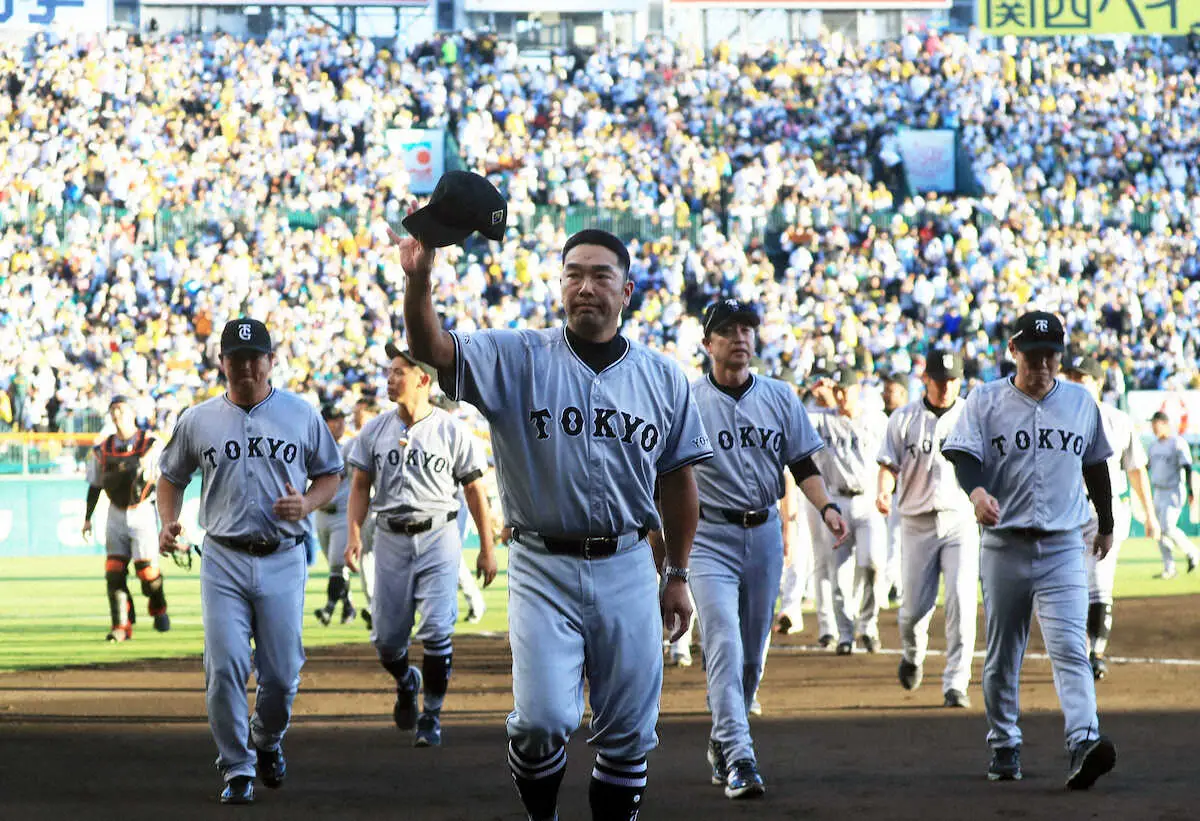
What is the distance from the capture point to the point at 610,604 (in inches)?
225

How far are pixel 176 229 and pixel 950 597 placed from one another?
Answer: 26018mm

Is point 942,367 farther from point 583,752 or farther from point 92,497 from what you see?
point 92,497

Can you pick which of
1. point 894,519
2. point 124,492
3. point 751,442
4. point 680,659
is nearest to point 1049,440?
point 751,442

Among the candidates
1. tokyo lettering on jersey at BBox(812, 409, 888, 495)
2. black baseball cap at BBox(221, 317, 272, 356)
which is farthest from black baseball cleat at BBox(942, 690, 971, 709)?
black baseball cap at BBox(221, 317, 272, 356)

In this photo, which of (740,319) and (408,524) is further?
(408,524)

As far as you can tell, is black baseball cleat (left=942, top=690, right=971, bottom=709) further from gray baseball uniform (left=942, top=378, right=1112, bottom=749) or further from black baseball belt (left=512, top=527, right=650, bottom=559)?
black baseball belt (left=512, top=527, right=650, bottom=559)

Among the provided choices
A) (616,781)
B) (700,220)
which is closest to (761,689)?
(616,781)

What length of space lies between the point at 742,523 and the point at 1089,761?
6.48ft

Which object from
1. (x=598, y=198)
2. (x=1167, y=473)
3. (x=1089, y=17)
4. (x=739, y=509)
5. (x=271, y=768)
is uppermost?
(x=1089, y=17)

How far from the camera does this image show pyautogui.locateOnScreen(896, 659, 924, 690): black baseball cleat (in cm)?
1165

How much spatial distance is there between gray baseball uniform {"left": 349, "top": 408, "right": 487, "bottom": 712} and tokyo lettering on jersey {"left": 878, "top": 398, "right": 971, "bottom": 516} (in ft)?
10.3

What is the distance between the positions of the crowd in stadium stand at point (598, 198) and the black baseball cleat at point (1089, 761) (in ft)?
69.4

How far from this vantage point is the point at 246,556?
8047mm

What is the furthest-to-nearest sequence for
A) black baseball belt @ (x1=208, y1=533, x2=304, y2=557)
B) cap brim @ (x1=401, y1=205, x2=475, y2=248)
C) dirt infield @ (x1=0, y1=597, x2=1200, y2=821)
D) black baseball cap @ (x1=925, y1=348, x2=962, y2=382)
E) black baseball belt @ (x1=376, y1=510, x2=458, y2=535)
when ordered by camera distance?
black baseball cap @ (x1=925, y1=348, x2=962, y2=382) < black baseball belt @ (x1=376, y1=510, x2=458, y2=535) < black baseball belt @ (x1=208, y1=533, x2=304, y2=557) < dirt infield @ (x1=0, y1=597, x2=1200, y2=821) < cap brim @ (x1=401, y1=205, x2=475, y2=248)
